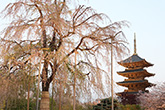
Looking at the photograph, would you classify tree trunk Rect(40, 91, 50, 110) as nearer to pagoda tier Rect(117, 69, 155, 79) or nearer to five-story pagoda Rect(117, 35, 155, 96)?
five-story pagoda Rect(117, 35, 155, 96)

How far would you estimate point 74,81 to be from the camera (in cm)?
798

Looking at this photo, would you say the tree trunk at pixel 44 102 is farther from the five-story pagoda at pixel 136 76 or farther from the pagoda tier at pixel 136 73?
the pagoda tier at pixel 136 73

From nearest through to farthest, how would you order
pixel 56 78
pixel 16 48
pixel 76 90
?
pixel 56 78, pixel 16 48, pixel 76 90

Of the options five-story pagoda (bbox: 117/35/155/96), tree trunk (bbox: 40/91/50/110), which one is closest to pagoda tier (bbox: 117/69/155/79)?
five-story pagoda (bbox: 117/35/155/96)

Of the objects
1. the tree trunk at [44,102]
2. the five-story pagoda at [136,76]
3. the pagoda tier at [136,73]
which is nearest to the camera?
the tree trunk at [44,102]

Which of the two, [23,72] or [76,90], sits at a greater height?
[23,72]

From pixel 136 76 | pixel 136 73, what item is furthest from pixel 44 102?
pixel 136 76

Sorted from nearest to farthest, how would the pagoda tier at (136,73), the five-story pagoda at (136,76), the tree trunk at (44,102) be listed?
the tree trunk at (44,102)
the five-story pagoda at (136,76)
the pagoda tier at (136,73)

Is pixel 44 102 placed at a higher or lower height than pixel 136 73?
lower

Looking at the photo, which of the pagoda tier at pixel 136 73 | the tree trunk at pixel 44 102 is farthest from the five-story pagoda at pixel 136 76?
the tree trunk at pixel 44 102

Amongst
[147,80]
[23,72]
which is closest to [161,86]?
[23,72]

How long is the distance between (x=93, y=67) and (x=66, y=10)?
88.1 inches

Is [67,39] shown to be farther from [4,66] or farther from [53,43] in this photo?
[4,66]

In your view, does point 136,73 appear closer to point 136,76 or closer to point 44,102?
point 136,76
